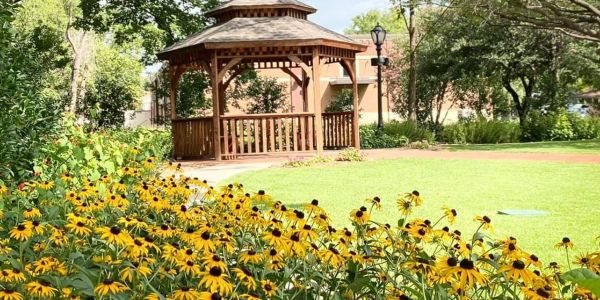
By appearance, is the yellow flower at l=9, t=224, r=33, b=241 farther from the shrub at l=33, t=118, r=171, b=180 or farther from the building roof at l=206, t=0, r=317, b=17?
the building roof at l=206, t=0, r=317, b=17

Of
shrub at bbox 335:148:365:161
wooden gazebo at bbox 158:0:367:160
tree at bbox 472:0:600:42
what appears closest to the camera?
tree at bbox 472:0:600:42

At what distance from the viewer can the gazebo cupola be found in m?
18.1

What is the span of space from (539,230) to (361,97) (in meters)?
35.1

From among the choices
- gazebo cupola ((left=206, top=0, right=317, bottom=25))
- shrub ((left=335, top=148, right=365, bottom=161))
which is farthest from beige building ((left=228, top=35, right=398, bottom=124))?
shrub ((left=335, top=148, right=365, bottom=161))

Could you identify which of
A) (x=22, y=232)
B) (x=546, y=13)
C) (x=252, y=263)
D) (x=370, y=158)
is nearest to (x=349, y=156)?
(x=370, y=158)

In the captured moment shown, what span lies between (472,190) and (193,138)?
31.1 feet

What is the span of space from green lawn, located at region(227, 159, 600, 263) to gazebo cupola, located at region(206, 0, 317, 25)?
19.8ft

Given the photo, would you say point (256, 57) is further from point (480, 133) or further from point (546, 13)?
point (480, 133)

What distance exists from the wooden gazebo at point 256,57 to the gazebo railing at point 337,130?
47mm

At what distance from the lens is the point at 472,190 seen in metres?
10.0

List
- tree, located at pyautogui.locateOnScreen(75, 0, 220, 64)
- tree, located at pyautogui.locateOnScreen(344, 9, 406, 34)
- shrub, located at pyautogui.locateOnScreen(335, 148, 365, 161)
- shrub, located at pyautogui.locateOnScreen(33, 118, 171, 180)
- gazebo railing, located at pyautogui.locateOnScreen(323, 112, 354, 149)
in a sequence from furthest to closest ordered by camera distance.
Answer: tree, located at pyautogui.locateOnScreen(344, 9, 406, 34) → tree, located at pyautogui.locateOnScreen(75, 0, 220, 64) → gazebo railing, located at pyautogui.locateOnScreen(323, 112, 354, 149) → shrub, located at pyautogui.locateOnScreen(335, 148, 365, 161) → shrub, located at pyautogui.locateOnScreen(33, 118, 171, 180)

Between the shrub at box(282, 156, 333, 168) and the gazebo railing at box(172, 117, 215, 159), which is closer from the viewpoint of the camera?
the shrub at box(282, 156, 333, 168)

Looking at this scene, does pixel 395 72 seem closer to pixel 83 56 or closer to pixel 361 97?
pixel 361 97

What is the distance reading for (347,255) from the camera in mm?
2309
